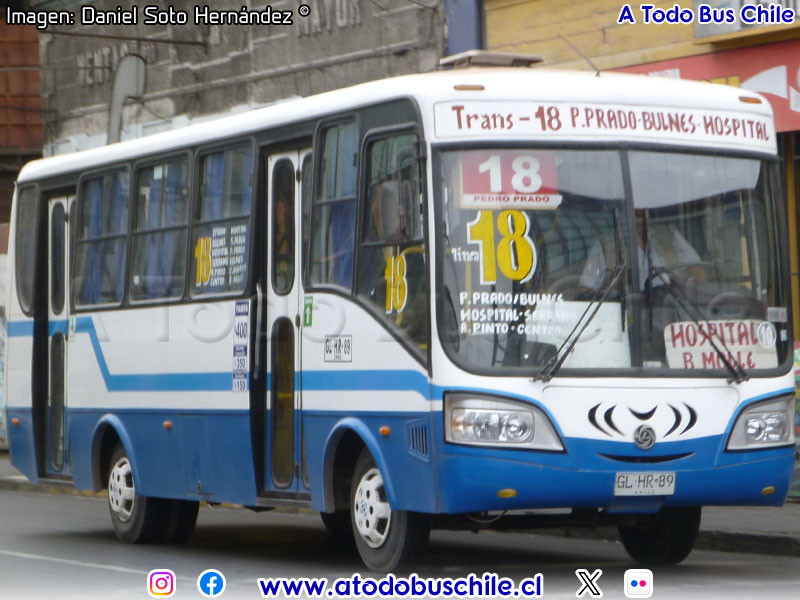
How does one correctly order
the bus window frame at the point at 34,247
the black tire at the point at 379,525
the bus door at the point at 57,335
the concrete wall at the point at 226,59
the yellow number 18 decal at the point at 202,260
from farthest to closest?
the concrete wall at the point at 226,59 → the bus window frame at the point at 34,247 → the bus door at the point at 57,335 → the yellow number 18 decal at the point at 202,260 → the black tire at the point at 379,525

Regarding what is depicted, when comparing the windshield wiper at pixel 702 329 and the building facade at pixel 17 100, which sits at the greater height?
the building facade at pixel 17 100

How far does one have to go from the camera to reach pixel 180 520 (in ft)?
43.6

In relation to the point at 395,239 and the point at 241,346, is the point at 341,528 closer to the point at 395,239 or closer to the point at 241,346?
the point at 241,346

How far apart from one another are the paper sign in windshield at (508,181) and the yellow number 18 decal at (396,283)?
560 mm

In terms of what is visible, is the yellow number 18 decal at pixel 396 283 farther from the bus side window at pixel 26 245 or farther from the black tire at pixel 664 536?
the bus side window at pixel 26 245

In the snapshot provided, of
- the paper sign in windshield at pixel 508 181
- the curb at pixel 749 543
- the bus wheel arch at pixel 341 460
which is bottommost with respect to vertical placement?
the curb at pixel 749 543

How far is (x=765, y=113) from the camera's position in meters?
10.5

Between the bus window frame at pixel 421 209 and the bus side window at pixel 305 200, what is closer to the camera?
the bus window frame at pixel 421 209

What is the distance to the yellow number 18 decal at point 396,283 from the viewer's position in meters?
9.85

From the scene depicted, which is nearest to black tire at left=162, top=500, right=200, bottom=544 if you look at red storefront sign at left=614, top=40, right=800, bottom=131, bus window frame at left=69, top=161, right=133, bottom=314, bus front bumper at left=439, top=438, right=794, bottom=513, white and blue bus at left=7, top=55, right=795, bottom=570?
white and blue bus at left=7, top=55, right=795, bottom=570

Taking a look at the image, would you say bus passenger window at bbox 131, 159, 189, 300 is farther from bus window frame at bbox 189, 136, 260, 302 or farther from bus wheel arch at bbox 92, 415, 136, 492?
bus wheel arch at bbox 92, 415, 136, 492

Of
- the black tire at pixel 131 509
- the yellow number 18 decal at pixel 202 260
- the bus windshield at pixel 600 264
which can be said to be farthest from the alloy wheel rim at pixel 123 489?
the bus windshield at pixel 600 264

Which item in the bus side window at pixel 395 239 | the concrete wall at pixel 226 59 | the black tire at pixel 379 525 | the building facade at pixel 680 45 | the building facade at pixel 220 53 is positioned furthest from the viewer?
the concrete wall at pixel 226 59

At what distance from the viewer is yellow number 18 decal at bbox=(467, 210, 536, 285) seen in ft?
31.2
